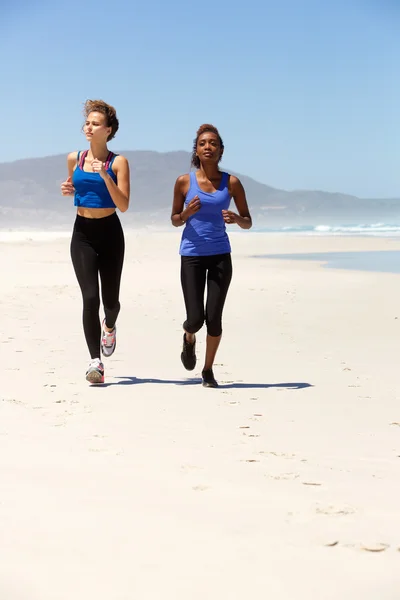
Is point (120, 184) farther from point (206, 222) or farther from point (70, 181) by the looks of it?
point (206, 222)

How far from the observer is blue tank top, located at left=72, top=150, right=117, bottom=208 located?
20.0 ft

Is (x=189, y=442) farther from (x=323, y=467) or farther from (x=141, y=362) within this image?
(x=141, y=362)

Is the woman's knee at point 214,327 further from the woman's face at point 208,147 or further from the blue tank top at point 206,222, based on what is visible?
the woman's face at point 208,147

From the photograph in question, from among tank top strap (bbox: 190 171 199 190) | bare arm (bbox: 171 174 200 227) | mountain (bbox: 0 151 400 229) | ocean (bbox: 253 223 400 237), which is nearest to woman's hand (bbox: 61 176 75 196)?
bare arm (bbox: 171 174 200 227)

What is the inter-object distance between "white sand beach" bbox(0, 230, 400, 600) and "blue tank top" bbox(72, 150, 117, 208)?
1225mm

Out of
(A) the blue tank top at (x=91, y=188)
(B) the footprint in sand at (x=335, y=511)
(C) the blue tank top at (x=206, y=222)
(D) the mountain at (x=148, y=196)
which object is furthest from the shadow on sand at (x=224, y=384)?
(D) the mountain at (x=148, y=196)

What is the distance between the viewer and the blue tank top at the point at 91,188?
6.09m

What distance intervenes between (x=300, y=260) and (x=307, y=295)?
395 inches

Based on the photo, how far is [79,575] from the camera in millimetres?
2691

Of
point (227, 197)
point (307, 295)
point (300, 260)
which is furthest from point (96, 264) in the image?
point (300, 260)

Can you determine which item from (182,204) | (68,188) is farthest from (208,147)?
(68,188)

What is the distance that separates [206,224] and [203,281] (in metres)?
0.39

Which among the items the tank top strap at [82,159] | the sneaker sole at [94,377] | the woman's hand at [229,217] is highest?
the tank top strap at [82,159]

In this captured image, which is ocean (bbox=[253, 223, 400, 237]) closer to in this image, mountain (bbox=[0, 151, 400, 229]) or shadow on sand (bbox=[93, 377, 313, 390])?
shadow on sand (bbox=[93, 377, 313, 390])
